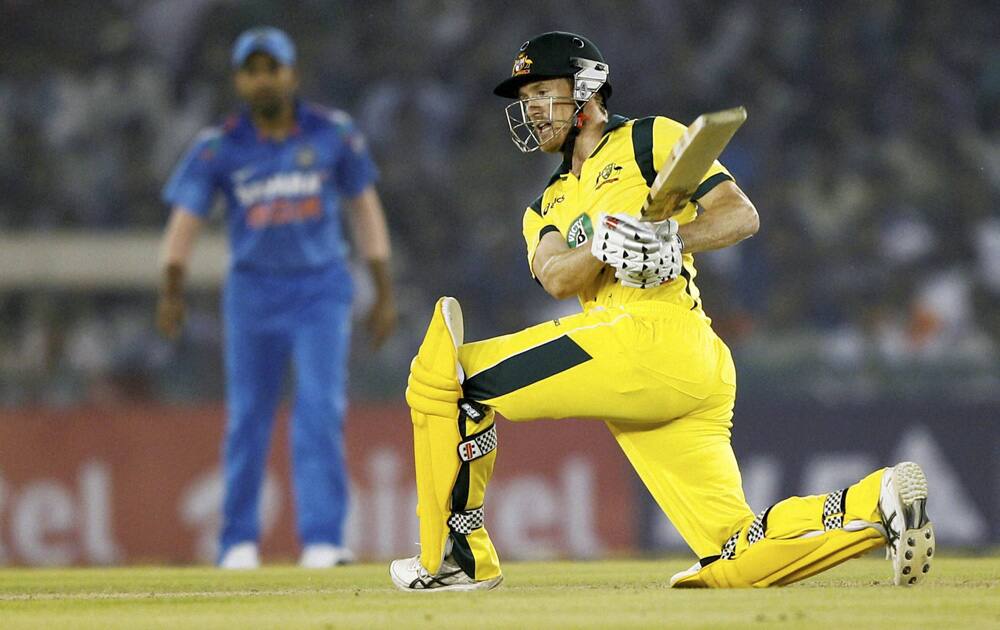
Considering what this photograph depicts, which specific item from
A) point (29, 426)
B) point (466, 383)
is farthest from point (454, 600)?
point (29, 426)

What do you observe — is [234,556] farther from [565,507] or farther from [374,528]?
[565,507]

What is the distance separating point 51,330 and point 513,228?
10.4ft

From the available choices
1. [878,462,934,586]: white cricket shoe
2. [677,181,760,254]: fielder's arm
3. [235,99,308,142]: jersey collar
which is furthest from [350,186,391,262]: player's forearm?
[878,462,934,586]: white cricket shoe

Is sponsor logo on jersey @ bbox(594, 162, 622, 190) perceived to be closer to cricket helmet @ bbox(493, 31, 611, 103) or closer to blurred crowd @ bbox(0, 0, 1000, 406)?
cricket helmet @ bbox(493, 31, 611, 103)

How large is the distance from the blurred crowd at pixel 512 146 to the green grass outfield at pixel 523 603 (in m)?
4.69

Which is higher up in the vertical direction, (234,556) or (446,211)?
(446,211)

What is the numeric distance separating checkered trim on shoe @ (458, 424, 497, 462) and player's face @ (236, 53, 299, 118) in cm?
292

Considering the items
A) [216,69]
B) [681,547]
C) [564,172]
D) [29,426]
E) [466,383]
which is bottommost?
[681,547]

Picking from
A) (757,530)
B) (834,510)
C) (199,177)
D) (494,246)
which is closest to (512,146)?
(494,246)

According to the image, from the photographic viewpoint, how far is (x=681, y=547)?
804cm

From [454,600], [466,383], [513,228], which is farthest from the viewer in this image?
[513,228]

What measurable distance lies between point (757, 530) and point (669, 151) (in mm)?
996

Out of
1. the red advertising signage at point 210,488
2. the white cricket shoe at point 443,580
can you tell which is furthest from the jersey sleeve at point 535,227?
the red advertising signage at point 210,488

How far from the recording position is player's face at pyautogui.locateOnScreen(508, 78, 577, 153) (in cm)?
429
